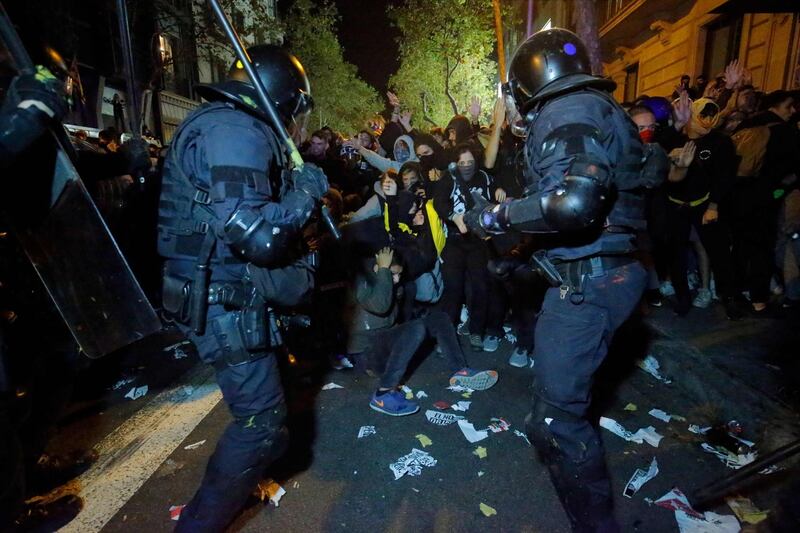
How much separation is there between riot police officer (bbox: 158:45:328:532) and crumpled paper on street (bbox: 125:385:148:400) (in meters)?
2.14

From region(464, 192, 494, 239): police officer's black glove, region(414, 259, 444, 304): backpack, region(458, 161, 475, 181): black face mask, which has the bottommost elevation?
region(414, 259, 444, 304): backpack

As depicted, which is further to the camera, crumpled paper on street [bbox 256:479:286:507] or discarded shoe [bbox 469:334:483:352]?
discarded shoe [bbox 469:334:483:352]

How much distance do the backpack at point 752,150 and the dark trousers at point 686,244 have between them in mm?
525

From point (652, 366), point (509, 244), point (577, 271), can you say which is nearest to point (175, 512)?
point (577, 271)

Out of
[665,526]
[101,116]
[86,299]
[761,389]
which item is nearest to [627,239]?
[665,526]

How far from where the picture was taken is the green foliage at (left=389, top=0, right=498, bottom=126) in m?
21.9

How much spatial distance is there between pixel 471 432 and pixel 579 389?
53.0 inches

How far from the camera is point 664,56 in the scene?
12648mm

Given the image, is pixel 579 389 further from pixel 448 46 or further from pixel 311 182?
pixel 448 46

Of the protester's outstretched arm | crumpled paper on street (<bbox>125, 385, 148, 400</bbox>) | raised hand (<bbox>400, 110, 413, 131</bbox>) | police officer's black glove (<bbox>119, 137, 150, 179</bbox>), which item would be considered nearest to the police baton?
police officer's black glove (<bbox>119, 137, 150, 179</bbox>)

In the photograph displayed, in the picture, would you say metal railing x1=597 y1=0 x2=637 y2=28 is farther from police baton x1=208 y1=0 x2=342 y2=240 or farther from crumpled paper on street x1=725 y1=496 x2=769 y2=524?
crumpled paper on street x1=725 y1=496 x2=769 y2=524

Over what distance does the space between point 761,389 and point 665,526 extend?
4.61 ft

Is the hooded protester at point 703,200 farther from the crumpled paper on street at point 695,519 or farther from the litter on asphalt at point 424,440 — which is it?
the litter on asphalt at point 424,440

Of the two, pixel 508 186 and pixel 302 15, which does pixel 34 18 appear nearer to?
pixel 508 186
